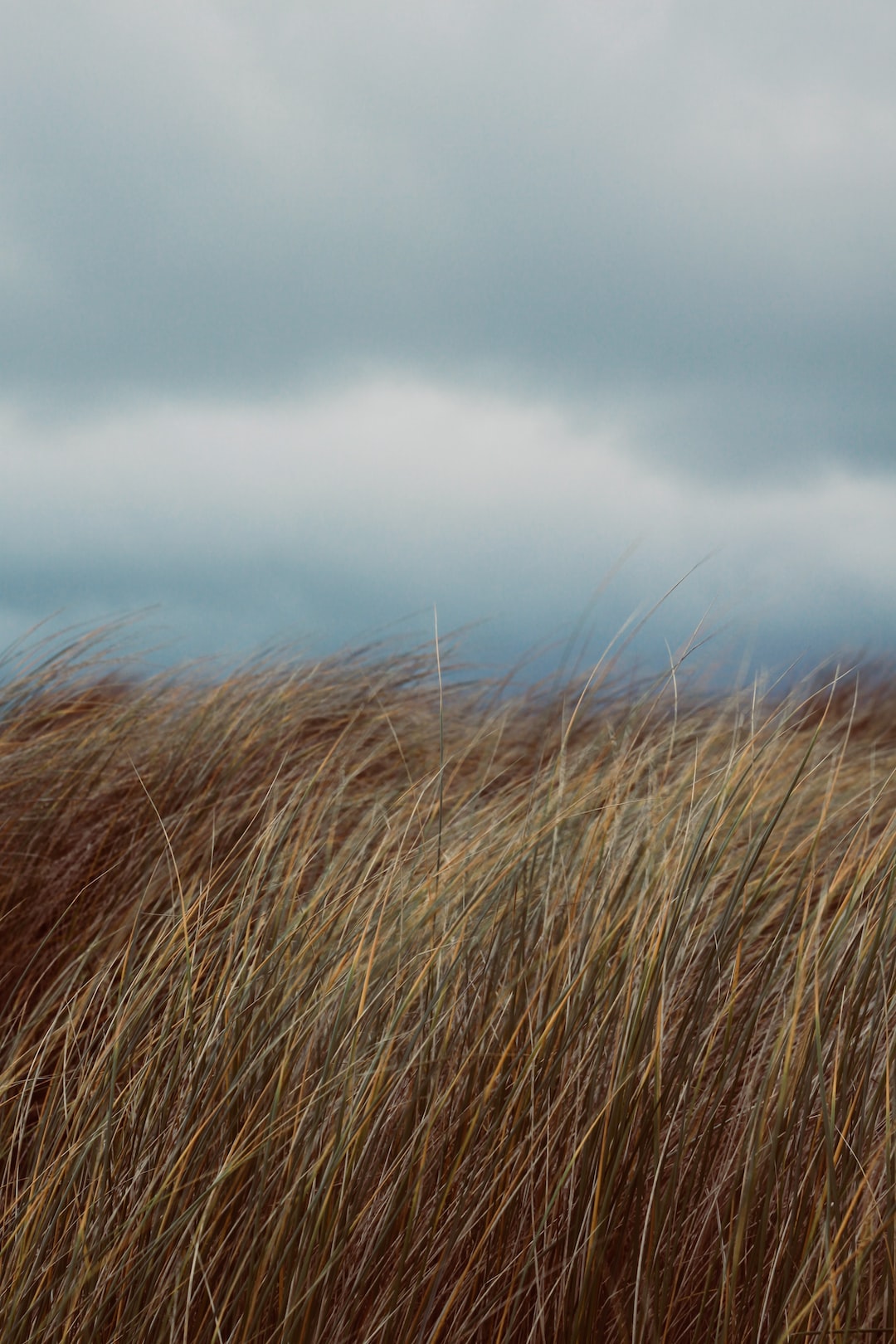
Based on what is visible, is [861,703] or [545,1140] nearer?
[545,1140]

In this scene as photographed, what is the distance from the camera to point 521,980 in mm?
1747

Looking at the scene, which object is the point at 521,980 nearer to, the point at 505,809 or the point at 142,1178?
the point at 142,1178

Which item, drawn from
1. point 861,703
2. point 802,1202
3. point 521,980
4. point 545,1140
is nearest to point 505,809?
point 521,980

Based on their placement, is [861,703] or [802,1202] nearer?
[802,1202]

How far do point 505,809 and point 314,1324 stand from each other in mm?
1614

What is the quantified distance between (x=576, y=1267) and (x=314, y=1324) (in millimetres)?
393

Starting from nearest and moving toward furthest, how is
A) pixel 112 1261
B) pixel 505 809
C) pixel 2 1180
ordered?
pixel 112 1261 → pixel 2 1180 → pixel 505 809

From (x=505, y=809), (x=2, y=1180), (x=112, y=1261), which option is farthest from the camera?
(x=505, y=809)

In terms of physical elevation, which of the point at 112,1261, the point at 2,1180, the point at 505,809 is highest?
the point at 505,809

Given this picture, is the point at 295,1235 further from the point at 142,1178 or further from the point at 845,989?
the point at 845,989

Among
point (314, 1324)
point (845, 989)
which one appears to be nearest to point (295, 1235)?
point (314, 1324)

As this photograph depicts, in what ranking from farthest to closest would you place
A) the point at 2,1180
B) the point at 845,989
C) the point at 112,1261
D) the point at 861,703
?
the point at 861,703, the point at 2,1180, the point at 845,989, the point at 112,1261

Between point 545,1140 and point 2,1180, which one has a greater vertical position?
point 545,1140

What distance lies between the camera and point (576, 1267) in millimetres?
1475
